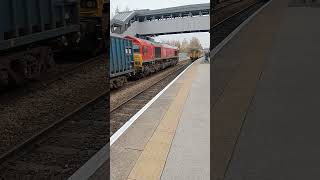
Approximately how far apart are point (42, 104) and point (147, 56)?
1077 centimetres

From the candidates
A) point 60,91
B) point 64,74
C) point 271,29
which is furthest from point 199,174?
point 271,29

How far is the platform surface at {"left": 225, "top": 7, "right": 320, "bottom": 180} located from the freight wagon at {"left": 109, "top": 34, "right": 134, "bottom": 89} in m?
5.88

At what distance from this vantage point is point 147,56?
1816 cm

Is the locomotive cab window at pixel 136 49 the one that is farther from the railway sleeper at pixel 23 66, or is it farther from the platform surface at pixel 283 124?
the platform surface at pixel 283 124

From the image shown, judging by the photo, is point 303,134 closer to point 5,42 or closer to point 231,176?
point 231,176

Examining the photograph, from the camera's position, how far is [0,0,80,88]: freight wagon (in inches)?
324

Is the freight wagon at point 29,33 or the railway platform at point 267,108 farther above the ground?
the freight wagon at point 29,33

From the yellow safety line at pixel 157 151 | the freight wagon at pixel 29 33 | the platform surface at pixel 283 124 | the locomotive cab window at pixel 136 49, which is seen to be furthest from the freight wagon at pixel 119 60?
the platform surface at pixel 283 124

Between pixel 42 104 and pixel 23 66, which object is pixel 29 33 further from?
pixel 42 104

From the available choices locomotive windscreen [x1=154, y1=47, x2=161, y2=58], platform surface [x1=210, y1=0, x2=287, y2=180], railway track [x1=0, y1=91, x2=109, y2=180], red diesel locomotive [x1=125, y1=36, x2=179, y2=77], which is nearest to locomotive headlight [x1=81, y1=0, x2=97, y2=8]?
red diesel locomotive [x1=125, y1=36, x2=179, y2=77]

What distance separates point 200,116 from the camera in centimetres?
680

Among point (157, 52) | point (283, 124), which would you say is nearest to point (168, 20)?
point (283, 124)

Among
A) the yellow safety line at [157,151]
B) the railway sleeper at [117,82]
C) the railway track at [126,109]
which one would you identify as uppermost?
the railway sleeper at [117,82]

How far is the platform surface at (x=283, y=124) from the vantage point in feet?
13.1
